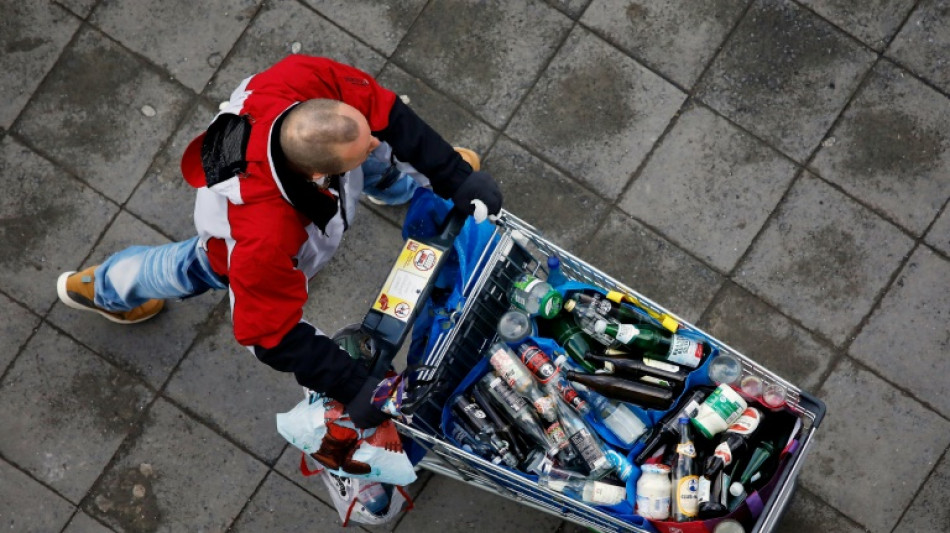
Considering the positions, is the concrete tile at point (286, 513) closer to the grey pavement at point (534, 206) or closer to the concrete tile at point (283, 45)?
the grey pavement at point (534, 206)

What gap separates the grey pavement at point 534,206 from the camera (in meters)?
5.31

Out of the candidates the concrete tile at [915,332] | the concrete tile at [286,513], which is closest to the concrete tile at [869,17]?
the concrete tile at [915,332]

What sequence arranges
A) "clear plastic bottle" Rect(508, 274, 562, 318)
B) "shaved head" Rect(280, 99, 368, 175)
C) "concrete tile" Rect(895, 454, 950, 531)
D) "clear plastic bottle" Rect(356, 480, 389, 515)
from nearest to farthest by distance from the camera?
"shaved head" Rect(280, 99, 368, 175) → "clear plastic bottle" Rect(508, 274, 562, 318) → "clear plastic bottle" Rect(356, 480, 389, 515) → "concrete tile" Rect(895, 454, 950, 531)

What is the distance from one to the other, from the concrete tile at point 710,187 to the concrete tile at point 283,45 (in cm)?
181

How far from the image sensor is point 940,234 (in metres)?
5.39

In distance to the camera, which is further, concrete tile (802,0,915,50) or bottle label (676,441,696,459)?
concrete tile (802,0,915,50)

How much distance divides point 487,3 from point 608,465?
311cm

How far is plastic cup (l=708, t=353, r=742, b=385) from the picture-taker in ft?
12.8

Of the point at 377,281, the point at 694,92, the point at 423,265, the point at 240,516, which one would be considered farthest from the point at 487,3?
the point at 240,516

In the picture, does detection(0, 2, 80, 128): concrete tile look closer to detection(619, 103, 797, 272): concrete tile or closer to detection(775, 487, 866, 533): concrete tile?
detection(619, 103, 797, 272): concrete tile

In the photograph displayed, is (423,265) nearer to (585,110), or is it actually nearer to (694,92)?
(585,110)

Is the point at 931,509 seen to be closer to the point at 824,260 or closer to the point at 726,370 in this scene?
the point at 824,260

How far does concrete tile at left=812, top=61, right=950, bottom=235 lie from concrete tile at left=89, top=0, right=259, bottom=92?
3.64 metres

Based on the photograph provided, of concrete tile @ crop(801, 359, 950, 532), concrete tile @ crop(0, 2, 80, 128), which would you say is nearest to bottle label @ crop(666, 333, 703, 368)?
concrete tile @ crop(801, 359, 950, 532)
